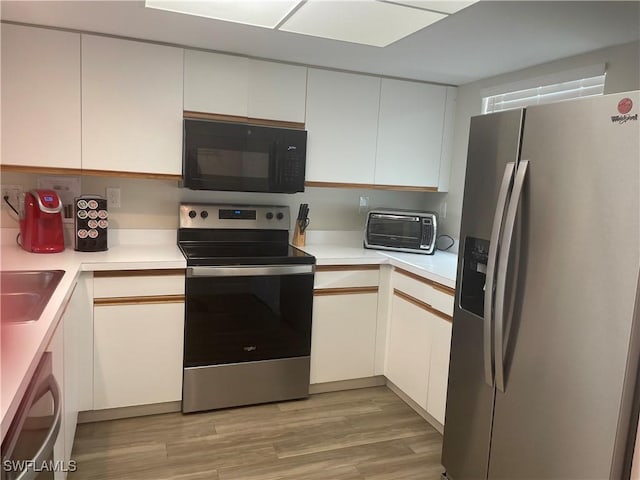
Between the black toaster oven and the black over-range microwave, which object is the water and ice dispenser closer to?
the black toaster oven

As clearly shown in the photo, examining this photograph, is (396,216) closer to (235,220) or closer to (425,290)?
(425,290)

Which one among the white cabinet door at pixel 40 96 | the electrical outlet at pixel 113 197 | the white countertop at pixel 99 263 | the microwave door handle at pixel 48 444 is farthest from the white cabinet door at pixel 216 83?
the microwave door handle at pixel 48 444

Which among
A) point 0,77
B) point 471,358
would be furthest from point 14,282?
point 471,358

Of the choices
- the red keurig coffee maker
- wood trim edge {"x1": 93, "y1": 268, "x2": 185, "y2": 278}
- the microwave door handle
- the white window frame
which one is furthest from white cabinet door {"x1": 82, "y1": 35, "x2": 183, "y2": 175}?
the white window frame

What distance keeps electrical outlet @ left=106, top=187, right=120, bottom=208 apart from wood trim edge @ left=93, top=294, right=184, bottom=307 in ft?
2.31

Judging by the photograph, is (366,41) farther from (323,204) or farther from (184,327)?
(184,327)

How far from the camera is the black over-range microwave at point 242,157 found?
2711mm

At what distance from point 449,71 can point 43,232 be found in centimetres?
247

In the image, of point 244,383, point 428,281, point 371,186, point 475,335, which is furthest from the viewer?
point 371,186

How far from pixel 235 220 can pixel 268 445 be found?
4.43 feet

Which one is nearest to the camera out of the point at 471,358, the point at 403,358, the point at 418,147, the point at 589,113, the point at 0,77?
the point at 589,113

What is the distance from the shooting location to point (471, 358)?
2002 mm

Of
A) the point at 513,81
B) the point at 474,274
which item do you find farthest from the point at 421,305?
the point at 513,81

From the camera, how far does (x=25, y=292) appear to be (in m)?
2.00
